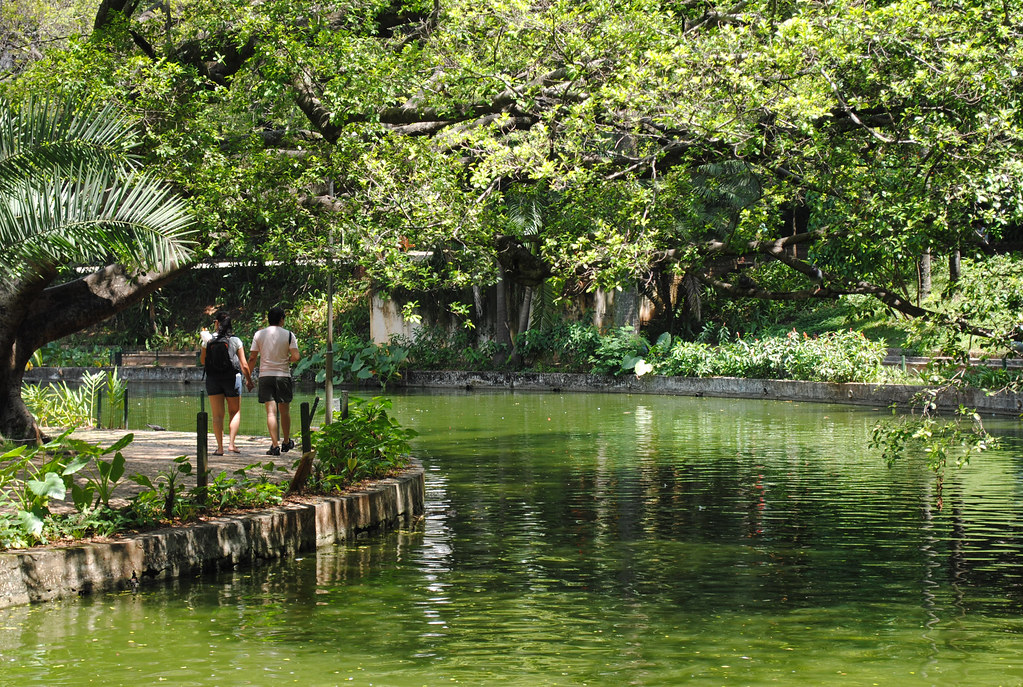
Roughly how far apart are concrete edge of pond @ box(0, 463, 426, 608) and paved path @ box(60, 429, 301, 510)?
0.88 metres

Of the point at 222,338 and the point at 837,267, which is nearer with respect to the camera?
the point at 222,338

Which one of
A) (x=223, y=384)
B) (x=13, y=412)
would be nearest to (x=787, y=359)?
(x=223, y=384)

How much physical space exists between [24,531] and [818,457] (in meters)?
11.8

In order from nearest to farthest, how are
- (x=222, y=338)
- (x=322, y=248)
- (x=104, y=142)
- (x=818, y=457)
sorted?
(x=104, y=142) < (x=222, y=338) < (x=322, y=248) < (x=818, y=457)

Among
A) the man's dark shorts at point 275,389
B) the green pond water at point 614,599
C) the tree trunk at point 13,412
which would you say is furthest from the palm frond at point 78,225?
the tree trunk at point 13,412

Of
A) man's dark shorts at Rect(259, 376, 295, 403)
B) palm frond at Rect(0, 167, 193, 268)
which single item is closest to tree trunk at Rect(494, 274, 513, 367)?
man's dark shorts at Rect(259, 376, 295, 403)

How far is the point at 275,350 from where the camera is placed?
14586 mm

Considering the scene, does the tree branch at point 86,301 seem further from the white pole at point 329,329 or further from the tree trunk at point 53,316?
the white pole at point 329,329

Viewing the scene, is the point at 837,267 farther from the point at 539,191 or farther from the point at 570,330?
the point at 570,330

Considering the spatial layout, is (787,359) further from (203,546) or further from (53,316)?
(203,546)

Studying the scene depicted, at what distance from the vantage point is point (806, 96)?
13281 millimetres

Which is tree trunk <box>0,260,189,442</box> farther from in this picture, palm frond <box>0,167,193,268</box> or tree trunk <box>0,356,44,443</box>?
palm frond <box>0,167,193,268</box>

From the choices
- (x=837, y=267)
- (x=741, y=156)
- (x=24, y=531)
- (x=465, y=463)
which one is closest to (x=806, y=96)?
(x=741, y=156)

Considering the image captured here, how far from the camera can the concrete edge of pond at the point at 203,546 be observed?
8.62m
